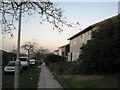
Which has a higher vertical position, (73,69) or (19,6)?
(19,6)

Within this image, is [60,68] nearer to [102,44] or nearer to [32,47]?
[102,44]

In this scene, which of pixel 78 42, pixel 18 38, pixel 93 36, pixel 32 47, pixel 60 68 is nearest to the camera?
pixel 18 38

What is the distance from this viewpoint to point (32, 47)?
94.7 metres

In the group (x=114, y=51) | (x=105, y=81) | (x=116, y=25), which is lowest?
(x=105, y=81)

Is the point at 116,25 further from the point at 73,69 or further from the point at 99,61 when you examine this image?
the point at 73,69

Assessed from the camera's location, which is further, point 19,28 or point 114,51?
point 114,51

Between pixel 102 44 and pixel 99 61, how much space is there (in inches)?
44.3

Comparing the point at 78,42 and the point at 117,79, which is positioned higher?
the point at 78,42

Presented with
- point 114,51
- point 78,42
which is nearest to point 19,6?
point 114,51

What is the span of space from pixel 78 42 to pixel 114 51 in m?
38.1

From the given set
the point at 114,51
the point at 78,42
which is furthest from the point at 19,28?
the point at 78,42

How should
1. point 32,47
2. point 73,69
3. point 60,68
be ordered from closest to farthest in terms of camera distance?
point 73,69
point 60,68
point 32,47

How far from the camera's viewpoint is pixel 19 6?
44.3 feet

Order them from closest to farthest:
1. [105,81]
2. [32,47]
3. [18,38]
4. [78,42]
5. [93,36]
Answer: [18,38]
[105,81]
[93,36]
[78,42]
[32,47]
